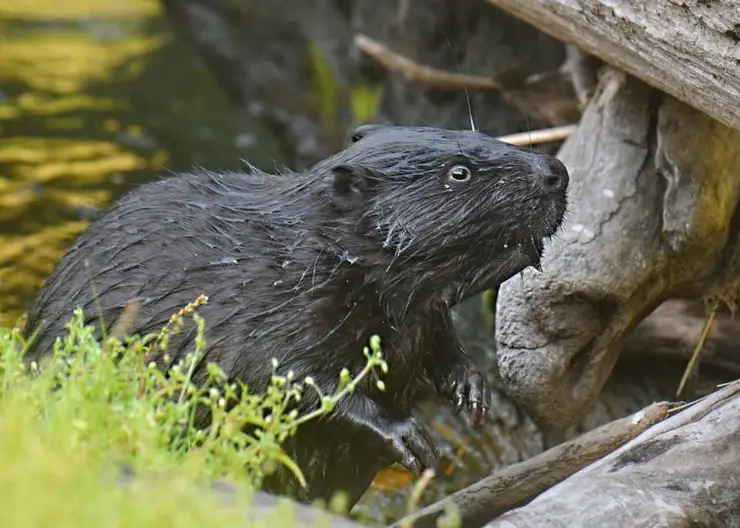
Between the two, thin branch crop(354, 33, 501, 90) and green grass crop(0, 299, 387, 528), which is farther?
thin branch crop(354, 33, 501, 90)

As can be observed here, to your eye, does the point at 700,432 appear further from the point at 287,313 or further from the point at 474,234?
the point at 287,313

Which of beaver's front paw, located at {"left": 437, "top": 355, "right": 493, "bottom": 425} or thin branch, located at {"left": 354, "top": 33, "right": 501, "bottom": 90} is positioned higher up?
thin branch, located at {"left": 354, "top": 33, "right": 501, "bottom": 90}

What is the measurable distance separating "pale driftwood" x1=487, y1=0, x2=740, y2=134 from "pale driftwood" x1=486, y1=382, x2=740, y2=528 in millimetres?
1055

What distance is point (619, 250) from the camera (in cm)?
500

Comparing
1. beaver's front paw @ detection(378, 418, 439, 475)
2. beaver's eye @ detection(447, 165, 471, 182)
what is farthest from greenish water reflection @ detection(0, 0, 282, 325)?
beaver's eye @ detection(447, 165, 471, 182)

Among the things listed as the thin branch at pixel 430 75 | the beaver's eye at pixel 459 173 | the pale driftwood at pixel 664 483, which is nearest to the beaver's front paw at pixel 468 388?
the pale driftwood at pixel 664 483

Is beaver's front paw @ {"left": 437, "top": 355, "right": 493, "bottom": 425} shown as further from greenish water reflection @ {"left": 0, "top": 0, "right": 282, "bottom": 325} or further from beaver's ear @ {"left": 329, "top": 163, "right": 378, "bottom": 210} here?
greenish water reflection @ {"left": 0, "top": 0, "right": 282, "bottom": 325}

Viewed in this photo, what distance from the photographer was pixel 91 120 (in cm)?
1045

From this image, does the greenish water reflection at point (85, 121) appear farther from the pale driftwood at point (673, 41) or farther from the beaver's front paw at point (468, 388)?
the pale driftwood at point (673, 41)

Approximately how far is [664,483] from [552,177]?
1.08 metres

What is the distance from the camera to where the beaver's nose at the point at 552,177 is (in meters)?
4.02

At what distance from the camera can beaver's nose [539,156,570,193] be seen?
4023mm

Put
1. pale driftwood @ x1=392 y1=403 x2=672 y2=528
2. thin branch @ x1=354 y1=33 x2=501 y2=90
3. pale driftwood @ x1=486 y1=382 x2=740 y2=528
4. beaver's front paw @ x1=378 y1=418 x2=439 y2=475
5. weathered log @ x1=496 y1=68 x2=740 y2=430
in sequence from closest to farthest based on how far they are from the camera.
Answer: pale driftwood @ x1=486 y1=382 x2=740 y2=528 < beaver's front paw @ x1=378 y1=418 x2=439 y2=475 < pale driftwood @ x1=392 y1=403 x2=672 y2=528 < weathered log @ x1=496 y1=68 x2=740 y2=430 < thin branch @ x1=354 y1=33 x2=501 y2=90

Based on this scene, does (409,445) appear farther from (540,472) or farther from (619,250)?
(619,250)
